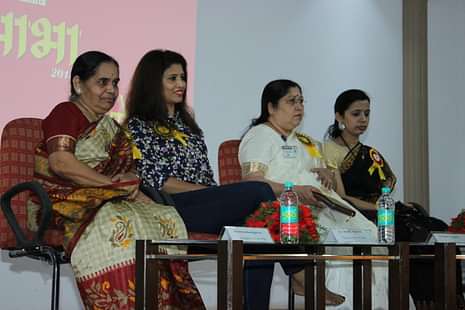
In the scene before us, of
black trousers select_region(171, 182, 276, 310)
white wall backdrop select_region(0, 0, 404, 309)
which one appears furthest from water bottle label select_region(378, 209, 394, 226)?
white wall backdrop select_region(0, 0, 404, 309)

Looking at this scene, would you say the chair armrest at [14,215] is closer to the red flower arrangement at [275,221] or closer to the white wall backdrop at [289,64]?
the red flower arrangement at [275,221]

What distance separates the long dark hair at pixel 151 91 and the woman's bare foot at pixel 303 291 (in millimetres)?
760

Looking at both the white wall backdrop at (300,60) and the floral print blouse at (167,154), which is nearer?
the floral print blouse at (167,154)

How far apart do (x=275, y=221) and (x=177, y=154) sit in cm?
76

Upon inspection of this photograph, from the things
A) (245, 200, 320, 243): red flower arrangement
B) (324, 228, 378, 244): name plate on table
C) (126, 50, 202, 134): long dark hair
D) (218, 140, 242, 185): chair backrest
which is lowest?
(324, 228, 378, 244): name plate on table

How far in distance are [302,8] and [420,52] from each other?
1104 millimetres

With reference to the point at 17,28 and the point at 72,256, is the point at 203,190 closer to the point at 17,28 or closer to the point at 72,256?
the point at 72,256

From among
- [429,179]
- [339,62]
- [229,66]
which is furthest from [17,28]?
[429,179]

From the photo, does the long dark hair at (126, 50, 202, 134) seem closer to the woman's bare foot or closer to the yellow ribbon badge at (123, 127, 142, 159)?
the yellow ribbon badge at (123, 127, 142, 159)

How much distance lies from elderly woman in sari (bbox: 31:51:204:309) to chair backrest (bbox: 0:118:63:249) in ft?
0.19

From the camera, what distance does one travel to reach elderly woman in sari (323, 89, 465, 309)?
371 cm

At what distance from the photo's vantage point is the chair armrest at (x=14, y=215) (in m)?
2.74

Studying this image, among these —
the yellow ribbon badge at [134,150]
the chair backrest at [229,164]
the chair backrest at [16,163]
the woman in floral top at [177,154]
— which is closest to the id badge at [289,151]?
the chair backrest at [229,164]

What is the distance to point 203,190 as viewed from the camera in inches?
121
